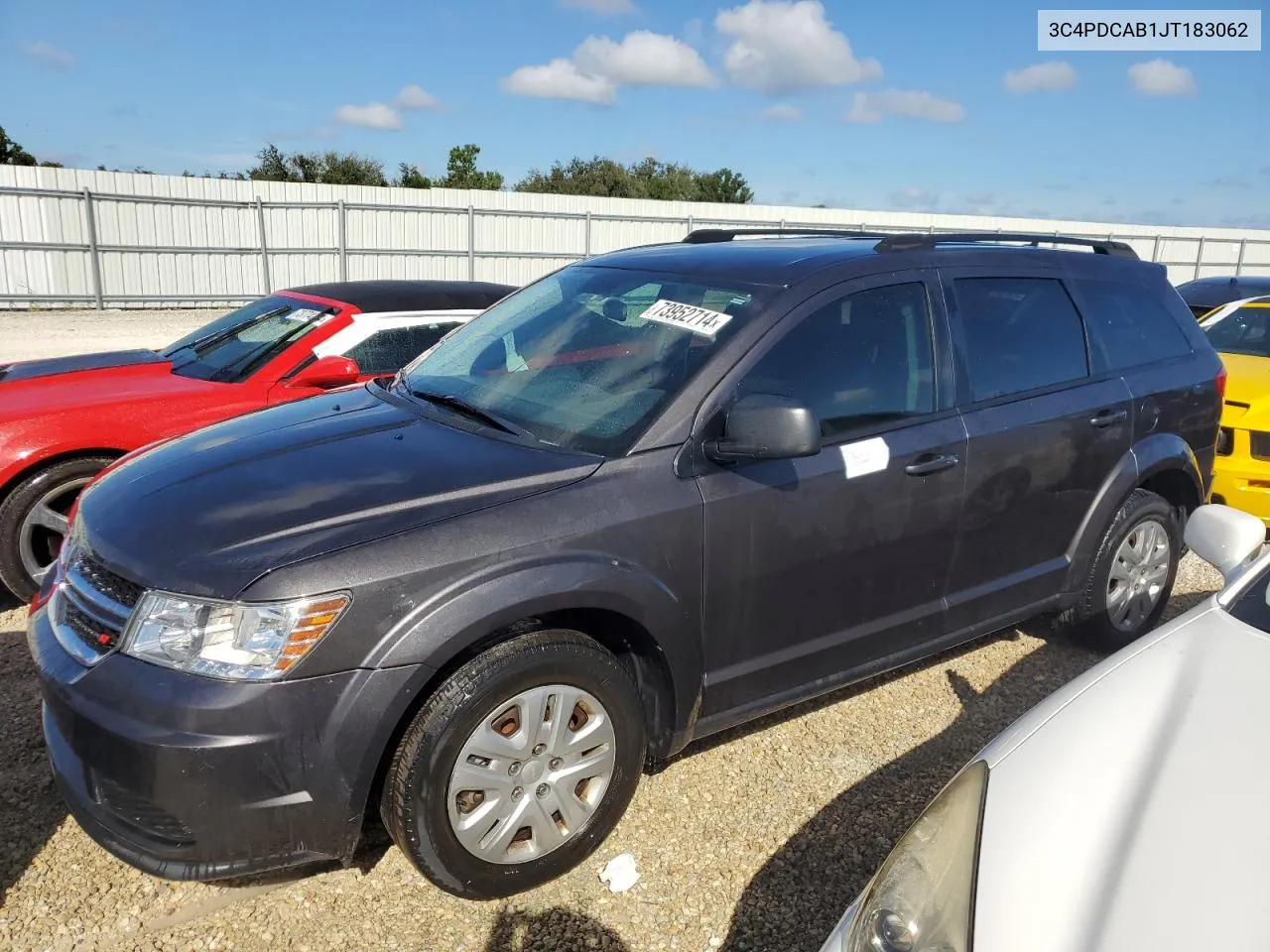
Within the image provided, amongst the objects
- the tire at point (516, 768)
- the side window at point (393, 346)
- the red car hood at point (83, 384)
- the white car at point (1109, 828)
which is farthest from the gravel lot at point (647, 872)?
the side window at point (393, 346)

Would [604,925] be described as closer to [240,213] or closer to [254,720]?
[254,720]

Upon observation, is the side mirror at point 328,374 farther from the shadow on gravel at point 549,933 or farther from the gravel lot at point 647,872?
the shadow on gravel at point 549,933

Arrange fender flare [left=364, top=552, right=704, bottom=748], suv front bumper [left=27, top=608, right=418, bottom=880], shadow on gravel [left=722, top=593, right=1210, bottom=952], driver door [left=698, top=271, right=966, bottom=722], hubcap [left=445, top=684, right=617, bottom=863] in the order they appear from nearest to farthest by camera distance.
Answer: suv front bumper [left=27, top=608, right=418, bottom=880] → fender flare [left=364, top=552, right=704, bottom=748] → hubcap [left=445, top=684, right=617, bottom=863] → shadow on gravel [left=722, top=593, right=1210, bottom=952] → driver door [left=698, top=271, right=966, bottom=722]

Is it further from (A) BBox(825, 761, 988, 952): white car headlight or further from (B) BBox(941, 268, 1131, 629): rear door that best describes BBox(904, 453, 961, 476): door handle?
(A) BBox(825, 761, 988, 952): white car headlight

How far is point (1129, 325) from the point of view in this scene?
4109 millimetres

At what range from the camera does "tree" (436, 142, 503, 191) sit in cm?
4250

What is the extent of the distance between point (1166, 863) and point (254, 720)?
1.86 meters

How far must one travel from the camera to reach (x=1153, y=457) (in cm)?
401

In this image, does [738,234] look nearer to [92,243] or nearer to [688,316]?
[688,316]

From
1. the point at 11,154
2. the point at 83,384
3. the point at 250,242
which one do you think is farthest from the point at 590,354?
the point at 11,154

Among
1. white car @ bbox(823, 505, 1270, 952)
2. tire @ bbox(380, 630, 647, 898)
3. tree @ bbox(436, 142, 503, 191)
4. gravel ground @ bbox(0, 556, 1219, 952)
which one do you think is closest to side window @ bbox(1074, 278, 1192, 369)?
gravel ground @ bbox(0, 556, 1219, 952)

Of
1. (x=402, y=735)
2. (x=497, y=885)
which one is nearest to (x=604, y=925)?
(x=497, y=885)

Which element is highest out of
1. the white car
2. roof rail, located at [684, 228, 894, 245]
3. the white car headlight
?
roof rail, located at [684, 228, 894, 245]

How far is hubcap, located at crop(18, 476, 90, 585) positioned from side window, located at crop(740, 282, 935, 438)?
132 inches
